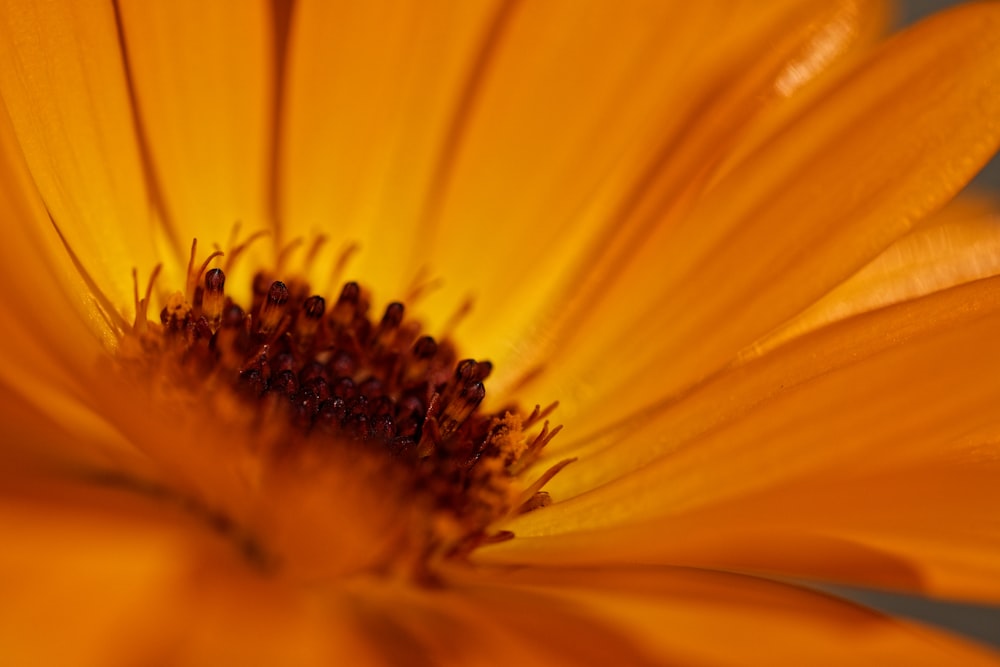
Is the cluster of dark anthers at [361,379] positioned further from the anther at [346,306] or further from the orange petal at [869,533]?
the orange petal at [869,533]

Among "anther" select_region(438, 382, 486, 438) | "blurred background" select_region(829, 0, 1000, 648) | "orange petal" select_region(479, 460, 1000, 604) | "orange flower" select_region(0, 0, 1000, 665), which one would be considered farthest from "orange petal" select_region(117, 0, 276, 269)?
"blurred background" select_region(829, 0, 1000, 648)

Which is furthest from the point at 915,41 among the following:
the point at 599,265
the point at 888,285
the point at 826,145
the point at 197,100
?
the point at 197,100

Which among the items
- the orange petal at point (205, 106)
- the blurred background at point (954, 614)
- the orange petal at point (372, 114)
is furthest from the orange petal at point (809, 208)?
the blurred background at point (954, 614)

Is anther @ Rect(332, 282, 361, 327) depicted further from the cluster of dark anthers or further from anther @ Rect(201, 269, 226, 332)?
anther @ Rect(201, 269, 226, 332)

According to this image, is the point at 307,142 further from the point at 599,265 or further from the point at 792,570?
the point at 792,570

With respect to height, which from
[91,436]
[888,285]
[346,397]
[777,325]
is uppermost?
[888,285]

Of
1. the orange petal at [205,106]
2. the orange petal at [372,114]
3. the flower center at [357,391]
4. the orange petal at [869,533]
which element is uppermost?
the orange petal at [372,114]
